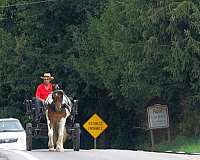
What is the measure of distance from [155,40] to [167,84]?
2776 millimetres

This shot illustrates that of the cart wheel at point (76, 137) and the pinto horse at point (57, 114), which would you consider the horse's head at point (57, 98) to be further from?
the cart wheel at point (76, 137)

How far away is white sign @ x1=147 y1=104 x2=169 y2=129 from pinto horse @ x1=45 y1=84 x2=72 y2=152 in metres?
11.3

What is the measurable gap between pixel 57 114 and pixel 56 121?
29 centimetres

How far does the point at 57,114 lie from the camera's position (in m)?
21.2

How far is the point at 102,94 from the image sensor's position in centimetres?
4491

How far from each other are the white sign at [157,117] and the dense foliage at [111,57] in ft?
5.43

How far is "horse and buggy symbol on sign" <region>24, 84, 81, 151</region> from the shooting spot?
21.0 m

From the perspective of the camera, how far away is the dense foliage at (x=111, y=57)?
3306cm

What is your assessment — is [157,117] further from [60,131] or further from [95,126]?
[60,131]

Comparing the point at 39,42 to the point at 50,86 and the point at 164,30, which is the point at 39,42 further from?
the point at 50,86

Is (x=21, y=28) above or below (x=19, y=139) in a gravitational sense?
above

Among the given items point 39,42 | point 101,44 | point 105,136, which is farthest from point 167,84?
point 39,42

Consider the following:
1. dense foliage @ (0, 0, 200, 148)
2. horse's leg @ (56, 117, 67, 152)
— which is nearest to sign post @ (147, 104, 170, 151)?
dense foliage @ (0, 0, 200, 148)

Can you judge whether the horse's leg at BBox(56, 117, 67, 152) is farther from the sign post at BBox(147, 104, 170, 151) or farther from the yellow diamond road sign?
the yellow diamond road sign
